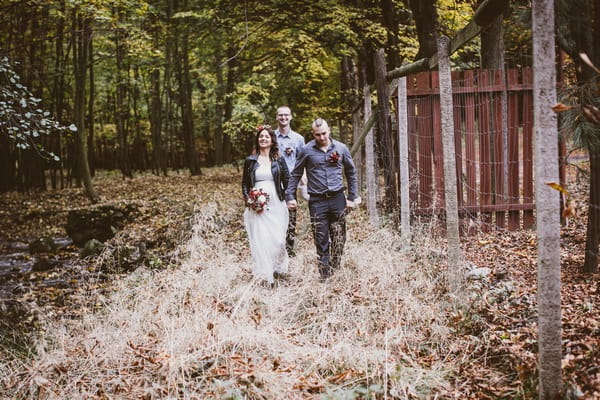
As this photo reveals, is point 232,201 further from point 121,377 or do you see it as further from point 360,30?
point 121,377

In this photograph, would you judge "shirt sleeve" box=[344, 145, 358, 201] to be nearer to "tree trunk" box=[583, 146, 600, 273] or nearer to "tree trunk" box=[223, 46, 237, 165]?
"tree trunk" box=[583, 146, 600, 273]

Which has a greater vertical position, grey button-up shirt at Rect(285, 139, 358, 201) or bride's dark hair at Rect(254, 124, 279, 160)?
bride's dark hair at Rect(254, 124, 279, 160)

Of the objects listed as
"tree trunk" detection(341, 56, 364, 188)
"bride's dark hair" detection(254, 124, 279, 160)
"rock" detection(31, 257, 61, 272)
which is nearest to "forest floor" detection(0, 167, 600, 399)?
"bride's dark hair" detection(254, 124, 279, 160)

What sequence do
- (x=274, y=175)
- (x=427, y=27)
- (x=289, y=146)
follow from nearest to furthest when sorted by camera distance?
(x=274, y=175) → (x=289, y=146) → (x=427, y=27)

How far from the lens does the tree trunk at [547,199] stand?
286cm

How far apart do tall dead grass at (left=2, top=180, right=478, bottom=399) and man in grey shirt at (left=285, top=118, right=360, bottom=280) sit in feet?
1.41

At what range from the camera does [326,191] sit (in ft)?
20.6

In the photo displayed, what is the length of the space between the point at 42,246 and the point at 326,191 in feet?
28.5

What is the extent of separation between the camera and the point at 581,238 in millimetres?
6688

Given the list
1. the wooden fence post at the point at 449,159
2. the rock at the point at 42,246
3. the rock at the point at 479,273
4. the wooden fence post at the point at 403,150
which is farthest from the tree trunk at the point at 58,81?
the rock at the point at 479,273

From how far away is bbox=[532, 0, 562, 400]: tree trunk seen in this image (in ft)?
9.39

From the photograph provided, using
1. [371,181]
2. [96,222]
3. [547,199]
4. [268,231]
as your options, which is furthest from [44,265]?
[547,199]

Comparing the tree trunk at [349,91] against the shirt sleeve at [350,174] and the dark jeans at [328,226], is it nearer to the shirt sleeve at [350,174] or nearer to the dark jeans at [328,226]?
the shirt sleeve at [350,174]

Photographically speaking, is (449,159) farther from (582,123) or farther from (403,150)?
(403,150)
